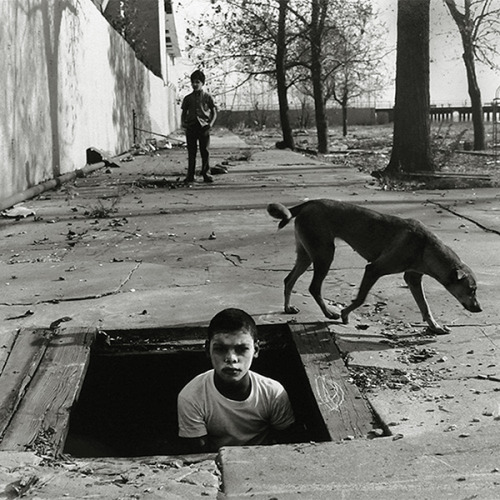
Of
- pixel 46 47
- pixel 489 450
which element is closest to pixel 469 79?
pixel 46 47

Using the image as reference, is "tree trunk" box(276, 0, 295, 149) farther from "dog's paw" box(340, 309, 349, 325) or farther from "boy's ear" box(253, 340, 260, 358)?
"boy's ear" box(253, 340, 260, 358)

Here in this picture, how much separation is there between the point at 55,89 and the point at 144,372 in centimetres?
1018

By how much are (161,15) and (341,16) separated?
24189mm

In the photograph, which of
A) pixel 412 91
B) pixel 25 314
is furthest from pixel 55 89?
pixel 25 314

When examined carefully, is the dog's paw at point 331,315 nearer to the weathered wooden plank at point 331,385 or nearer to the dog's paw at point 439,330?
the weathered wooden plank at point 331,385

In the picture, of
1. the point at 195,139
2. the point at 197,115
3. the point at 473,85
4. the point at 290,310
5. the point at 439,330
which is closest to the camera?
the point at 439,330

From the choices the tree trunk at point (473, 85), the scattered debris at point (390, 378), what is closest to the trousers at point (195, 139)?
the scattered debris at point (390, 378)

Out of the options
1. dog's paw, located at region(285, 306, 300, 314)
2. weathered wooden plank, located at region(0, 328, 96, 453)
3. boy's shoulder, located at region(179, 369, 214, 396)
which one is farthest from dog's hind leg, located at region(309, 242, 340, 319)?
weathered wooden plank, located at region(0, 328, 96, 453)

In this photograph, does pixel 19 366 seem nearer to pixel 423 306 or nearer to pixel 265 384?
pixel 265 384

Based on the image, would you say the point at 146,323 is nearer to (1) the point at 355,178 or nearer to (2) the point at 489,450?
(2) the point at 489,450

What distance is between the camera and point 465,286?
5105 mm

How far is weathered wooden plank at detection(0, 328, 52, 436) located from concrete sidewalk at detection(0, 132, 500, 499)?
0.13 metres

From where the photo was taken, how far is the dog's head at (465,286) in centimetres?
509

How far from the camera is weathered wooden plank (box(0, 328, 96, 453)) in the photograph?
12.9ft
